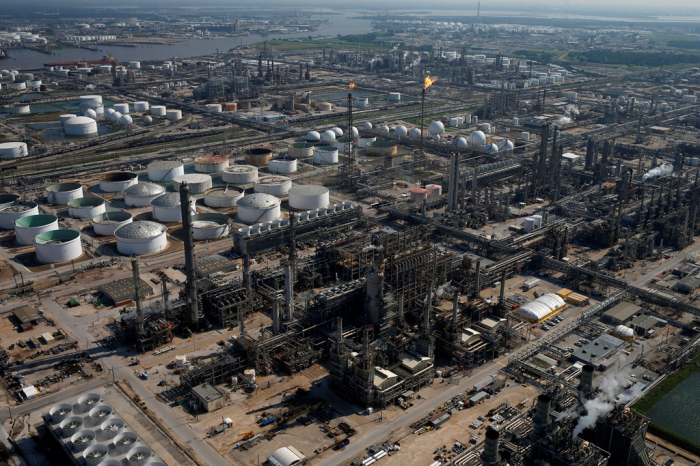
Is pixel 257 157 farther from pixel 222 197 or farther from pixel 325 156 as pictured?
pixel 222 197

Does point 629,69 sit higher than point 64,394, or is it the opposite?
point 629,69

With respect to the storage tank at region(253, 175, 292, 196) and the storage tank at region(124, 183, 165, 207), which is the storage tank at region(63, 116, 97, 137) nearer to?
the storage tank at region(124, 183, 165, 207)

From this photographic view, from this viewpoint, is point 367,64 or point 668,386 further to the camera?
point 367,64

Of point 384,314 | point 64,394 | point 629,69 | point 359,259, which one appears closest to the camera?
point 64,394

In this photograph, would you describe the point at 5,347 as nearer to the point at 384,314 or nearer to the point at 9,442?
the point at 9,442

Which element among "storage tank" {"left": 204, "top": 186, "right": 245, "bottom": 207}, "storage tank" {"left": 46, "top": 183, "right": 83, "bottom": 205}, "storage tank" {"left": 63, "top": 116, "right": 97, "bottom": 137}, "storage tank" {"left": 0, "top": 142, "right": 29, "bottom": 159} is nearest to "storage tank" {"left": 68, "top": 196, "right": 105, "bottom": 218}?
"storage tank" {"left": 46, "top": 183, "right": 83, "bottom": 205}

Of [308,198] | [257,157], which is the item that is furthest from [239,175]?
[308,198]

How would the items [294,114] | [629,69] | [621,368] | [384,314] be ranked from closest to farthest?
[621,368]
[384,314]
[294,114]
[629,69]

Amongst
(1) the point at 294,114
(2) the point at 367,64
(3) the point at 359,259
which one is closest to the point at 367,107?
(1) the point at 294,114
